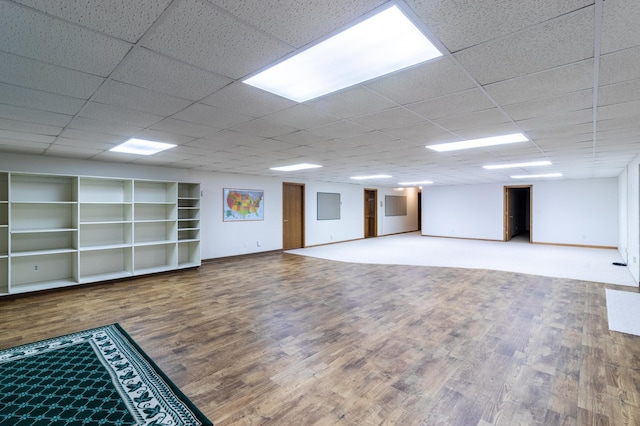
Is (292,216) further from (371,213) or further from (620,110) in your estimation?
(620,110)

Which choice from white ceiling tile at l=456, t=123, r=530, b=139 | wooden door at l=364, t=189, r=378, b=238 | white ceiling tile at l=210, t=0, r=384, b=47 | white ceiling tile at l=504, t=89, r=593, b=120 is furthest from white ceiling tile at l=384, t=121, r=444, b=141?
wooden door at l=364, t=189, r=378, b=238

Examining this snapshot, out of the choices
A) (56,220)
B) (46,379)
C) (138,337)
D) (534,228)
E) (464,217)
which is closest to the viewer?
(46,379)

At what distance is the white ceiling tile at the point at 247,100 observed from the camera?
2.34 meters

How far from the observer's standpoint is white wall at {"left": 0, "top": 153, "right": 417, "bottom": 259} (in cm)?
544

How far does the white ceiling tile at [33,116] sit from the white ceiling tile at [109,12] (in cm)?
199

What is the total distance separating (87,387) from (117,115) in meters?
2.40

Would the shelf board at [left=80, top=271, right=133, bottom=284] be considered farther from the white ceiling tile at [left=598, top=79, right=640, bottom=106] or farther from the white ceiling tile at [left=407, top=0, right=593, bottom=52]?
the white ceiling tile at [left=598, top=79, right=640, bottom=106]

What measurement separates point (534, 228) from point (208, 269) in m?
10.7

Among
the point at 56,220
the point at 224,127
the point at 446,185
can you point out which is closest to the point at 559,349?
the point at 224,127

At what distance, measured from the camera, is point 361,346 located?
2.98 m

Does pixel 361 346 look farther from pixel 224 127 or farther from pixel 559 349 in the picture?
pixel 224 127

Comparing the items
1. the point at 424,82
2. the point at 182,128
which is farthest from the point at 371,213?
the point at 424,82

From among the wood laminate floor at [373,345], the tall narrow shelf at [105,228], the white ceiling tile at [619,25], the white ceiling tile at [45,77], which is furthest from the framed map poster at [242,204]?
the white ceiling tile at [619,25]

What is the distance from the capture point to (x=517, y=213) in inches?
534
